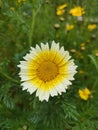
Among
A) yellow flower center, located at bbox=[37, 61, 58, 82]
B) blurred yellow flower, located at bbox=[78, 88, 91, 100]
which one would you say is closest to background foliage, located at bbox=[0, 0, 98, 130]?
blurred yellow flower, located at bbox=[78, 88, 91, 100]

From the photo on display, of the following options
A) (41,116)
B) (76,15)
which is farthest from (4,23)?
(41,116)

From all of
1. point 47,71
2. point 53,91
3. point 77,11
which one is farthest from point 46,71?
point 77,11

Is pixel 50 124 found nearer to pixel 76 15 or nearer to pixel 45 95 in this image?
pixel 45 95

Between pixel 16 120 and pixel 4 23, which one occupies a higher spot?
pixel 4 23

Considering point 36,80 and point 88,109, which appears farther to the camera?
point 88,109

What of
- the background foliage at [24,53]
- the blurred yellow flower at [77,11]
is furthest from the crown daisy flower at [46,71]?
the blurred yellow flower at [77,11]

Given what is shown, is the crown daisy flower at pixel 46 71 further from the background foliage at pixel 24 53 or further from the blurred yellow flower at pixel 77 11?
the blurred yellow flower at pixel 77 11

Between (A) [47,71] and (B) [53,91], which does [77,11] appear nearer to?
(A) [47,71]
